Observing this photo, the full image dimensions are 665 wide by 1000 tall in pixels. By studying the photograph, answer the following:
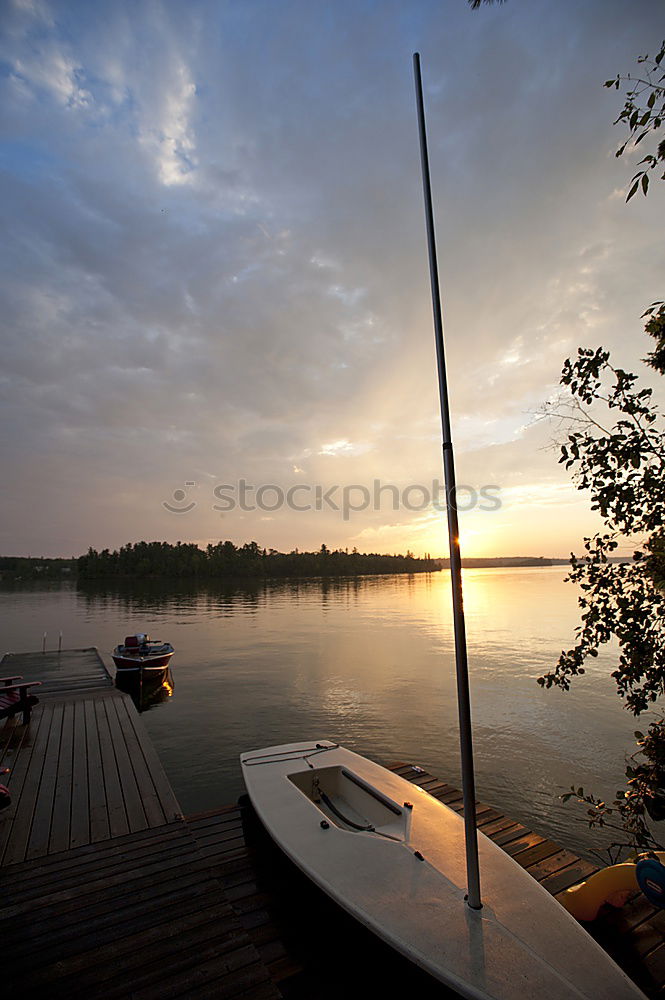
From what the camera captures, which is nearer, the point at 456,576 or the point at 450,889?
the point at 456,576

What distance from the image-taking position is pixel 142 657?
651 inches

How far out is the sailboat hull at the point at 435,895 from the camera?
3.06 m

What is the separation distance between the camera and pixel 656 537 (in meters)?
2.27

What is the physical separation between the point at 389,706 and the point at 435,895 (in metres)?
12.1

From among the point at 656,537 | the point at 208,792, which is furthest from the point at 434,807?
the point at 208,792

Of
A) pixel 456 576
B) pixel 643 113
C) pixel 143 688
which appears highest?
pixel 643 113

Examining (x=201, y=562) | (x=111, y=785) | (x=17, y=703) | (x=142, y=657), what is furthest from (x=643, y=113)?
(x=201, y=562)

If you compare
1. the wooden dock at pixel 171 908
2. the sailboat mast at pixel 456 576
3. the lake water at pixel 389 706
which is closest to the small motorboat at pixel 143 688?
the lake water at pixel 389 706

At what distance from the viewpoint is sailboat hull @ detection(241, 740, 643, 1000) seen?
3.06 metres

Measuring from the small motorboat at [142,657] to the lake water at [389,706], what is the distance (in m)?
1.17

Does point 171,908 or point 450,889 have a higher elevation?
point 450,889

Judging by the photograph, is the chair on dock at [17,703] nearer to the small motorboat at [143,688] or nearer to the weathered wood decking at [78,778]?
the weathered wood decking at [78,778]

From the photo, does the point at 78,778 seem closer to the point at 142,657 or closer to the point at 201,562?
the point at 142,657

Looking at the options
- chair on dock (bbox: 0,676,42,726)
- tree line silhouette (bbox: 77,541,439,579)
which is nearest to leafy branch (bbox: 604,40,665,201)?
chair on dock (bbox: 0,676,42,726)
